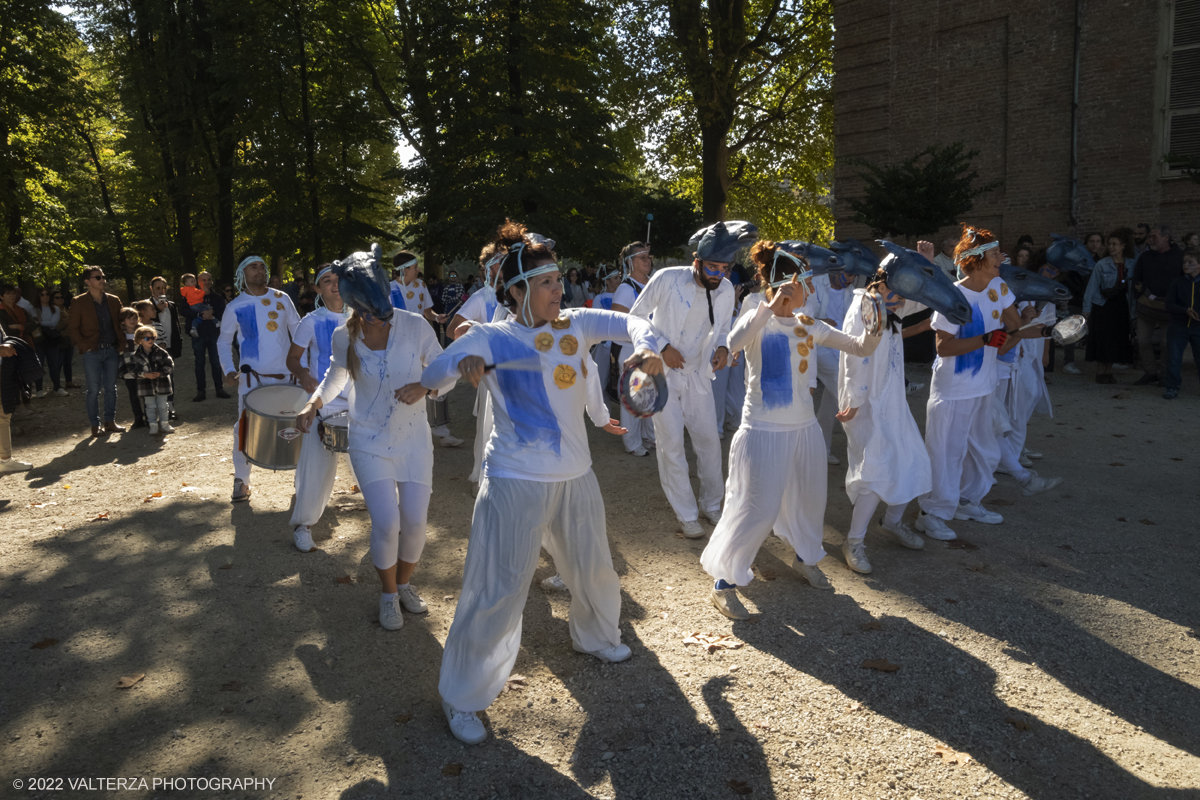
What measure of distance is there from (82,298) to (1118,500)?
41.4 feet

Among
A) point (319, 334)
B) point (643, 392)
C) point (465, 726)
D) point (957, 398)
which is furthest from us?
point (319, 334)

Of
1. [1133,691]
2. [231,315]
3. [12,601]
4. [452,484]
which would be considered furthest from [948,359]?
[12,601]

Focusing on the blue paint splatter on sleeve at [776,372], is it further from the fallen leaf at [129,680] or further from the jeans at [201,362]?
the jeans at [201,362]

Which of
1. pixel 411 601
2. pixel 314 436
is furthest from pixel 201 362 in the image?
pixel 411 601

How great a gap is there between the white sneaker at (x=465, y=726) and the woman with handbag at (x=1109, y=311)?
1198 centimetres

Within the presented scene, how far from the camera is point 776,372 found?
16.7 ft

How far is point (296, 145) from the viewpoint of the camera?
2386 cm

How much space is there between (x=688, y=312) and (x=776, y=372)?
1.75m

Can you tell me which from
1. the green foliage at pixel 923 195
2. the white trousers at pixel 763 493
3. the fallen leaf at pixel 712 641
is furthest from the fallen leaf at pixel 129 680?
the green foliage at pixel 923 195

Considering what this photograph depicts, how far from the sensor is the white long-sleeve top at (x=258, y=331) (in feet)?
24.7

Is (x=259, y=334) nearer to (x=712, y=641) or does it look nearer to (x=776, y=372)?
(x=776, y=372)

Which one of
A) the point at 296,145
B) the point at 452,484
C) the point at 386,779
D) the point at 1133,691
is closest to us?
the point at 386,779

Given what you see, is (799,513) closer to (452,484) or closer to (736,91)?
(452,484)

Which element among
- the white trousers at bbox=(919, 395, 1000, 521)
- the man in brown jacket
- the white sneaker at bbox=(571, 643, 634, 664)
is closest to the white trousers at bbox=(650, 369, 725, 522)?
the white trousers at bbox=(919, 395, 1000, 521)
